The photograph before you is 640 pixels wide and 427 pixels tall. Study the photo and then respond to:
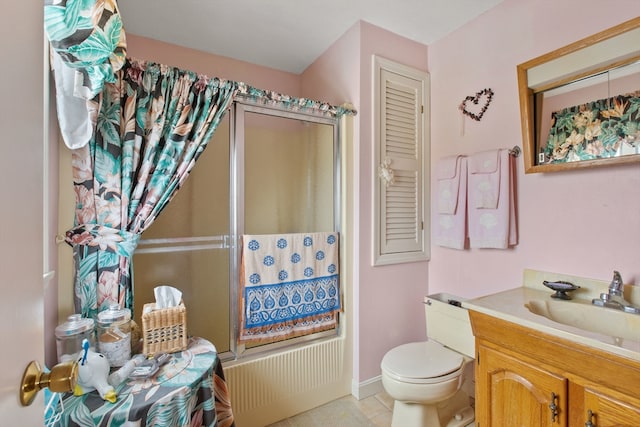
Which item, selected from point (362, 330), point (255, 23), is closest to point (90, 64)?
point (255, 23)

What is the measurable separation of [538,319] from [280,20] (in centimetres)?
224

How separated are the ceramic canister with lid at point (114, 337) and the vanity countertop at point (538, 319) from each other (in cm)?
153

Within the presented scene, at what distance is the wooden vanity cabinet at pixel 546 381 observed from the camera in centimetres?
98

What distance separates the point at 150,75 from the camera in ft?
5.00

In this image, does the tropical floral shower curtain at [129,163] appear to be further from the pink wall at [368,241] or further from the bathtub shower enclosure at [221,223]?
the pink wall at [368,241]

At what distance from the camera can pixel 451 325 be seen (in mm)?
1880

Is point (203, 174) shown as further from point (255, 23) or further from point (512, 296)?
point (512, 296)

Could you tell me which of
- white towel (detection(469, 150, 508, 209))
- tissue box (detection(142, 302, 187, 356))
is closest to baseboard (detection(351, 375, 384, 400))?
tissue box (detection(142, 302, 187, 356))

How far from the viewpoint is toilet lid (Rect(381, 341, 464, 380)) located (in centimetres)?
156

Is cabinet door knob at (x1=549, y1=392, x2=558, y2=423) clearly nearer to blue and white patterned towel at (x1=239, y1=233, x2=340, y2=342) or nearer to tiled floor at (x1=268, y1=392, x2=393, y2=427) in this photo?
tiled floor at (x1=268, y1=392, x2=393, y2=427)

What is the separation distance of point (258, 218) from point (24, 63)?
1.46 metres

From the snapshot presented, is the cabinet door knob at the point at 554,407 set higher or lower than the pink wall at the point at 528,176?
lower

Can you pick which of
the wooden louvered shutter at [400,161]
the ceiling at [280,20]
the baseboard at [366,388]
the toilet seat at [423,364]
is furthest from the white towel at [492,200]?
the baseboard at [366,388]

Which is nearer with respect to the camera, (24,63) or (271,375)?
(24,63)
